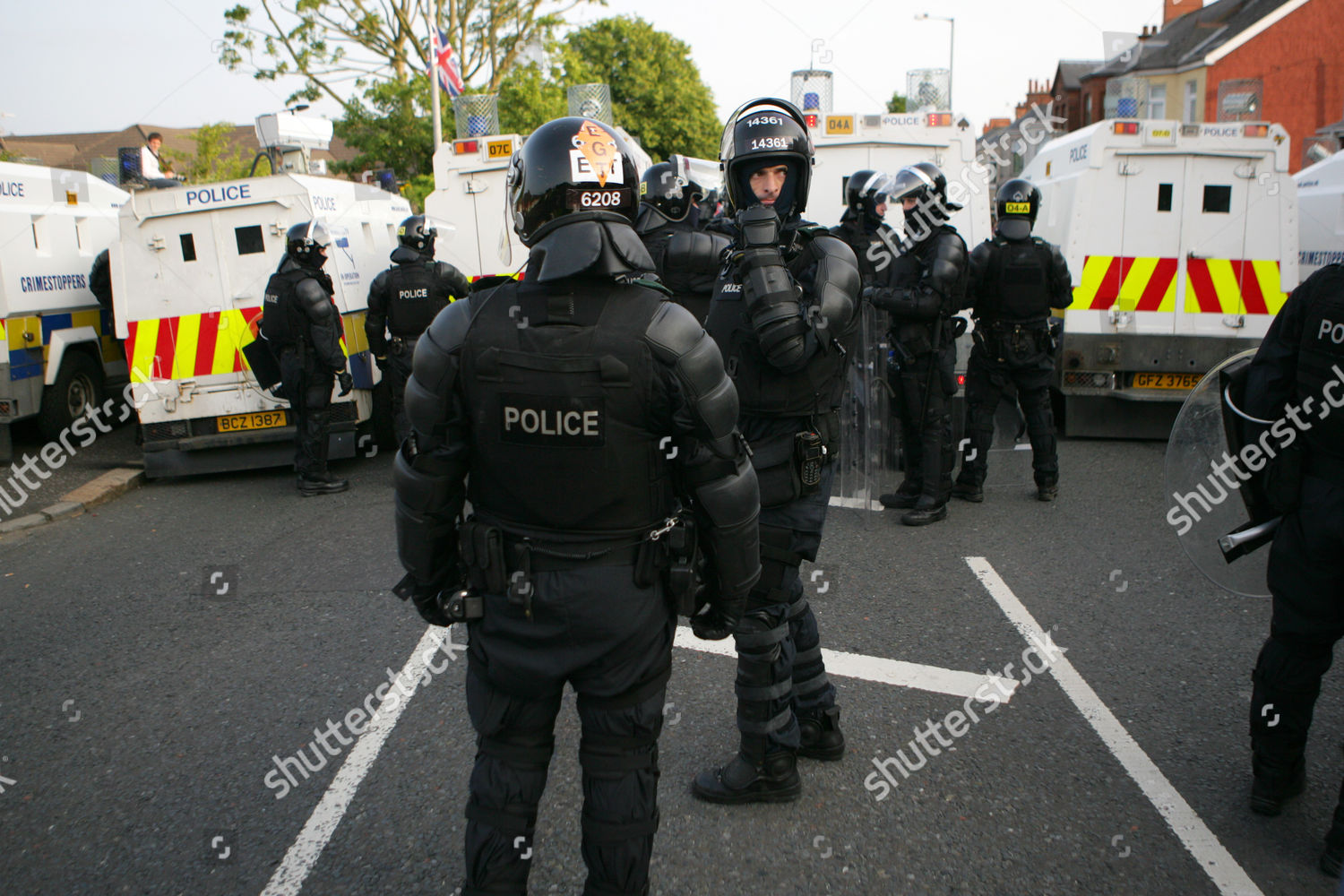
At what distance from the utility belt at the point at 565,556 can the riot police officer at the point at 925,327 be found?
13.9 ft

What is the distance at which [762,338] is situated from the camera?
291 cm

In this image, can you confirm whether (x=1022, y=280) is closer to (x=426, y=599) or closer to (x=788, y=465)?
(x=788, y=465)

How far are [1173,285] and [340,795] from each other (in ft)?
25.5

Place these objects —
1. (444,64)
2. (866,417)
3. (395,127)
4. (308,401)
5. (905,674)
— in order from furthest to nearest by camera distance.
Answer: (395,127), (444,64), (308,401), (866,417), (905,674)

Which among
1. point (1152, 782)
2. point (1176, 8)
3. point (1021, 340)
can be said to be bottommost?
point (1152, 782)

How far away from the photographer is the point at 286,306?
7258 mm

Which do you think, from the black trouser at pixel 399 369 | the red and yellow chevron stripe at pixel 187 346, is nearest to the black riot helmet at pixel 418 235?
the black trouser at pixel 399 369

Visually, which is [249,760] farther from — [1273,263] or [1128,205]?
[1273,263]

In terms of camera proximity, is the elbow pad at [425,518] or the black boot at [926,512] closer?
the elbow pad at [425,518]

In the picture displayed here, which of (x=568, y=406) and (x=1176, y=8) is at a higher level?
(x=1176, y=8)

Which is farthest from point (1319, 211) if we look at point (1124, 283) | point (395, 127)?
point (395, 127)

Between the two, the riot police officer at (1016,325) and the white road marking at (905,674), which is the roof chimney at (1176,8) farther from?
the white road marking at (905,674)

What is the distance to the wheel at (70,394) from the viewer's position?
904 centimetres

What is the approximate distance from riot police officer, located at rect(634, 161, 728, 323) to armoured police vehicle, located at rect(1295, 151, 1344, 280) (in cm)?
560
